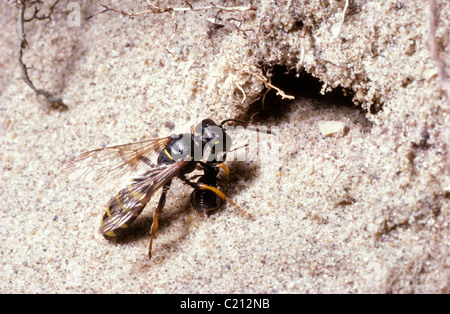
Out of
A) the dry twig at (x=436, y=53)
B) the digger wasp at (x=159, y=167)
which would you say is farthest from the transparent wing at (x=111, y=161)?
the dry twig at (x=436, y=53)

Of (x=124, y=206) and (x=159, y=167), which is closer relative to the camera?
(x=124, y=206)

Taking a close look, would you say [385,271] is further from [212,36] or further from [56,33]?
[56,33]

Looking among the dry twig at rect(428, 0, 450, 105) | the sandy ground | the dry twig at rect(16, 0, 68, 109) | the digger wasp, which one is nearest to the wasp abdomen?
the digger wasp

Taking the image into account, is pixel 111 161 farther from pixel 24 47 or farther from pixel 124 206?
pixel 24 47

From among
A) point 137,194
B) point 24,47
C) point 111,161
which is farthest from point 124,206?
point 24,47

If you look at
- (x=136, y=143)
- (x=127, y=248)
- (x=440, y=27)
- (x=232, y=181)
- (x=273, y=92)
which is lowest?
(x=127, y=248)

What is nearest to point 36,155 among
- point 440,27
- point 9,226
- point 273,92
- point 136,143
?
point 9,226
